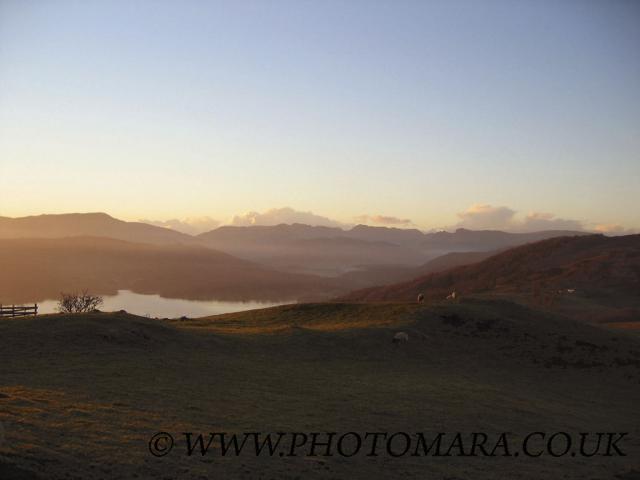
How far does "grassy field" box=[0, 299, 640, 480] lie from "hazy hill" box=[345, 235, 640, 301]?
Result: 40925 millimetres

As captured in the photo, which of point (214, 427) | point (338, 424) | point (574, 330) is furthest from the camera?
point (574, 330)

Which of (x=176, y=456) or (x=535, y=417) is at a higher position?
(x=176, y=456)

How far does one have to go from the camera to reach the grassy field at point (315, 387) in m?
13.9

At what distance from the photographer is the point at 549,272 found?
295 ft

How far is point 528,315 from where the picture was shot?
40094 mm

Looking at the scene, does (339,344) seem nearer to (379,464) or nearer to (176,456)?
(379,464)

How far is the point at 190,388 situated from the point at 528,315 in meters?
27.9

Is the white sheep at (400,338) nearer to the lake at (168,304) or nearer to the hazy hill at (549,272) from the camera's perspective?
the hazy hill at (549,272)

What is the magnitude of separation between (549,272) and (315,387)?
76.5 metres

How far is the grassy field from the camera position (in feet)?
45.5

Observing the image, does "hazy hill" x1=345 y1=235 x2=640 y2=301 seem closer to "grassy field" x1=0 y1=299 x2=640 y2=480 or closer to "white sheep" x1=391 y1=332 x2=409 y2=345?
"grassy field" x1=0 y1=299 x2=640 y2=480

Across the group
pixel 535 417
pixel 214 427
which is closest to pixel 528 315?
pixel 535 417

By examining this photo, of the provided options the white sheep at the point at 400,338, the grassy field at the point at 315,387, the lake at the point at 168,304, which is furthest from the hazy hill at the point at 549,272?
the white sheep at the point at 400,338

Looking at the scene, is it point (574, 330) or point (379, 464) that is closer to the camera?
point (379, 464)
